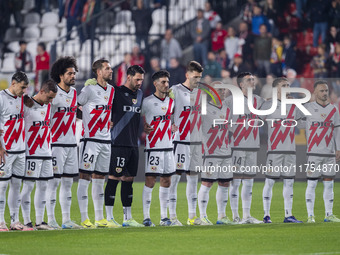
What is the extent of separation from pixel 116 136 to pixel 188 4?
38.5 ft

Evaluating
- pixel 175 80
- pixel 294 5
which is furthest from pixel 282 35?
pixel 175 80

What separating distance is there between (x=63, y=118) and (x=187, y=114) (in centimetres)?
177

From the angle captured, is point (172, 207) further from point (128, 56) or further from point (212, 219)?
point (128, 56)

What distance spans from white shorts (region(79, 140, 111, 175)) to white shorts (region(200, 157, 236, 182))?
1.44m

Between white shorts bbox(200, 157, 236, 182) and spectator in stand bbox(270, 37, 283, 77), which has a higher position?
spectator in stand bbox(270, 37, 283, 77)

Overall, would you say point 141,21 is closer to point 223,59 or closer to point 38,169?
point 223,59

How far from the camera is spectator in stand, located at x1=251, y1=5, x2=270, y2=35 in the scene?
2142cm

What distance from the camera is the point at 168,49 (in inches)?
817

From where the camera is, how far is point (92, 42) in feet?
63.3

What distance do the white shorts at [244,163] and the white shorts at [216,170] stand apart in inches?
5.3

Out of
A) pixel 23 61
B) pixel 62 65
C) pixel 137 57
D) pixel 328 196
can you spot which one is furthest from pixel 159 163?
pixel 23 61

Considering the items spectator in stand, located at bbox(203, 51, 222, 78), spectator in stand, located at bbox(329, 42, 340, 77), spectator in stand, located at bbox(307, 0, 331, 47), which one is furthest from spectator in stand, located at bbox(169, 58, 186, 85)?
spectator in stand, located at bbox(307, 0, 331, 47)

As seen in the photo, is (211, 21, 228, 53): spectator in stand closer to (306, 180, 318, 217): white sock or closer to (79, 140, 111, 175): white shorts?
(306, 180, 318, 217): white sock

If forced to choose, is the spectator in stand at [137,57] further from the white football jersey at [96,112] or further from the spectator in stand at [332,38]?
the white football jersey at [96,112]
